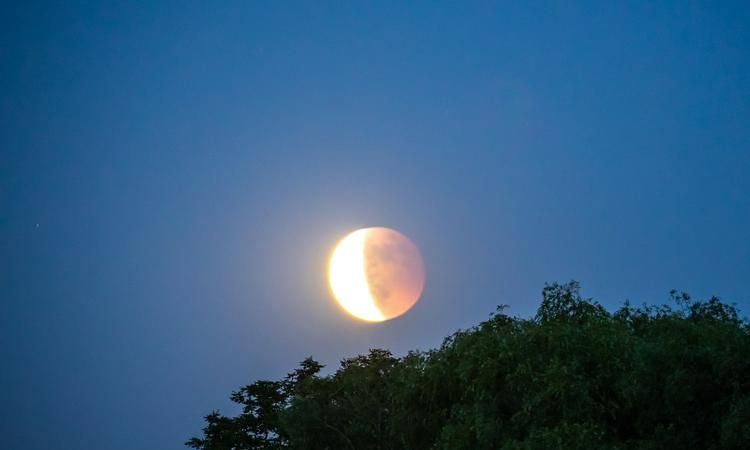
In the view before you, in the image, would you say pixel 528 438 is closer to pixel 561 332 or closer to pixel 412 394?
pixel 561 332

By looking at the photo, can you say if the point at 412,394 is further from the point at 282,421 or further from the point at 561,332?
the point at 282,421

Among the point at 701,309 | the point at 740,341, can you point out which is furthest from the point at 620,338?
the point at 701,309

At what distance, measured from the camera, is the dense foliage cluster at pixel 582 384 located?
23.5 m

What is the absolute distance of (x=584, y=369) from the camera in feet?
96.1

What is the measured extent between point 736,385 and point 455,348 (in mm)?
13736

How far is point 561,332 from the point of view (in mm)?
30406

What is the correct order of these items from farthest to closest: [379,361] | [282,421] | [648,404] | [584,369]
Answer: [379,361] < [282,421] < [584,369] < [648,404]

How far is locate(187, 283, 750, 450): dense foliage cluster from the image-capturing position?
23531 millimetres

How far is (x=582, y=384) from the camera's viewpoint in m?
27.5

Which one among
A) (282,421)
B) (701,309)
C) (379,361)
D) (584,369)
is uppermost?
(379,361)

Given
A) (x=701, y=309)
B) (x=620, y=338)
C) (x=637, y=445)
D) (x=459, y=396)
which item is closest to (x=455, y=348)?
(x=459, y=396)

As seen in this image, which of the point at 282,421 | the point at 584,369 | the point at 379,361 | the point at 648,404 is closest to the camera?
the point at 648,404

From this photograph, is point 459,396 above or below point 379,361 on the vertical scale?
below

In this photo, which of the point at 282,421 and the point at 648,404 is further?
the point at 282,421
